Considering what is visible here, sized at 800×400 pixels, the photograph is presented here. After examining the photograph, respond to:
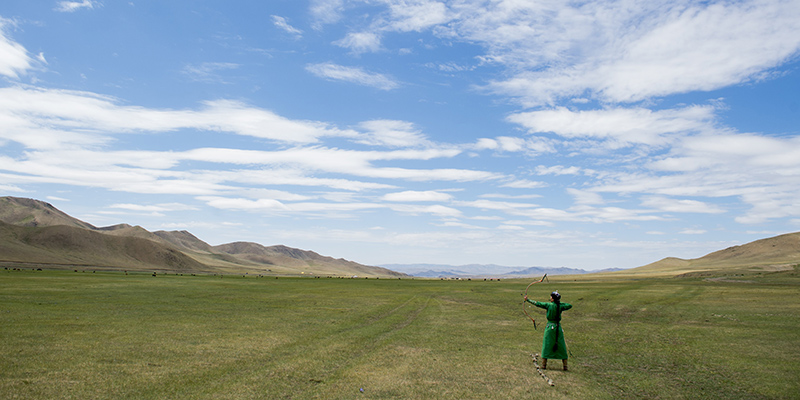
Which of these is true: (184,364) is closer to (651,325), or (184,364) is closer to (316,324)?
(316,324)

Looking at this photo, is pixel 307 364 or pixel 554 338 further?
pixel 554 338

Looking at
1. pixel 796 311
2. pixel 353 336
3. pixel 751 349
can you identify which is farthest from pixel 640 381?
pixel 796 311

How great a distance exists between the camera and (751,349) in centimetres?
1769

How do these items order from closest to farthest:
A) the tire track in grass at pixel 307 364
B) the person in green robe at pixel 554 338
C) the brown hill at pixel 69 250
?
the tire track in grass at pixel 307 364 → the person in green robe at pixel 554 338 → the brown hill at pixel 69 250

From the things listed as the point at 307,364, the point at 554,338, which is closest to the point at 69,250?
the point at 307,364

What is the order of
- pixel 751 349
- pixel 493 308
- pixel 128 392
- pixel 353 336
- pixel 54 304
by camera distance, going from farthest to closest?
pixel 493 308 < pixel 54 304 < pixel 353 336 < pixel 751 349 < pixel 128 392

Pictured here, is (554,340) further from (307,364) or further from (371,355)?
(307,364)

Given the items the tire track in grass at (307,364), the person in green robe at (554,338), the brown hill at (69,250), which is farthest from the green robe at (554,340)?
the brown hill at (69,250)

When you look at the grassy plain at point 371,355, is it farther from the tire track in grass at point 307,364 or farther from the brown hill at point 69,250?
the brown hill at point 69,250

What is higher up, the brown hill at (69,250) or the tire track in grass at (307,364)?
the brown hill at (69,250)

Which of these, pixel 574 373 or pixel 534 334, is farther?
pixel 534 334

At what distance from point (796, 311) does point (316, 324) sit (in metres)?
32.7

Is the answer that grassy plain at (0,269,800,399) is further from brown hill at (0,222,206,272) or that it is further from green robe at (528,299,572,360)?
brown hill at (0,222,206,272)

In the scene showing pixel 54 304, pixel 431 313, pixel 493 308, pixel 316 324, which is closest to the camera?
pixel 316 324
